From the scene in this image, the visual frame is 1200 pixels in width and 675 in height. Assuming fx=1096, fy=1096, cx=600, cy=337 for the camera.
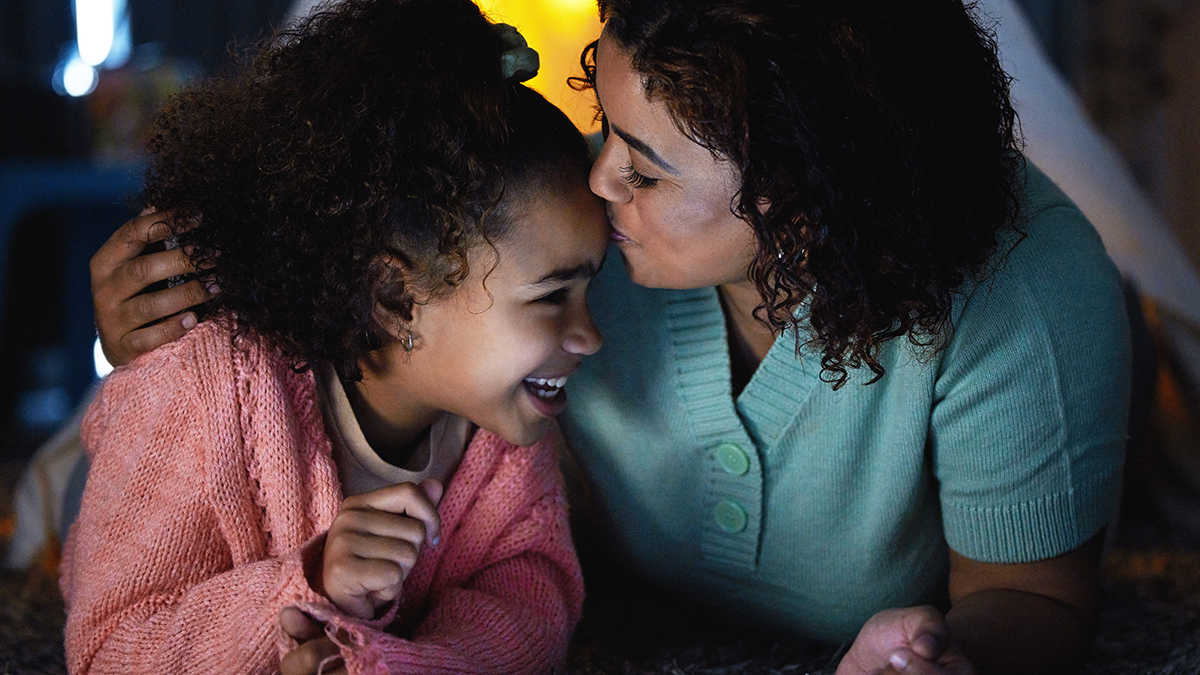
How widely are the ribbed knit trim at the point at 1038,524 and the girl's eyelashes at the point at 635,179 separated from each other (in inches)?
15.9

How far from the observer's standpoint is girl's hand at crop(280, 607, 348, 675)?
773 mm

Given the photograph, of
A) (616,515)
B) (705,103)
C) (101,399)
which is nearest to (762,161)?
(705,103)

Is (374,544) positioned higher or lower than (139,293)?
lower

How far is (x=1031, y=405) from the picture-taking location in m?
0.94

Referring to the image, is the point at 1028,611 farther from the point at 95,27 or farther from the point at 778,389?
the point at 95,27

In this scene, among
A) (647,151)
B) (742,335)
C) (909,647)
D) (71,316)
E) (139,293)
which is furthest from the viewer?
(71,316)

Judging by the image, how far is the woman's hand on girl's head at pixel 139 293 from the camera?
96 cm

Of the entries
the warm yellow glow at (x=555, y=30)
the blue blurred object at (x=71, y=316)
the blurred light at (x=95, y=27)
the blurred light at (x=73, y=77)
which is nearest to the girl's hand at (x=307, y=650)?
the warm yellow glow at (x=555, y=30)

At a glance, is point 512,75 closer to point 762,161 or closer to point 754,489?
point 762,161

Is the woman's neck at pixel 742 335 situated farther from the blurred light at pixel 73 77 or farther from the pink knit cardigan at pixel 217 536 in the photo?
the blurred light at pixel 73 77

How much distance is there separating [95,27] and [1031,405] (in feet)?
8.42

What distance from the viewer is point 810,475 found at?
104cm

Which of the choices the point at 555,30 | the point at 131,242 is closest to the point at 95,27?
the point at 555,30

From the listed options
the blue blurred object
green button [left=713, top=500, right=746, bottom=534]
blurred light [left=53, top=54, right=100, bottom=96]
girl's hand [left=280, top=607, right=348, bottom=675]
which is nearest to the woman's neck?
green button [left=713, top=500, right=746, bottom=534]
